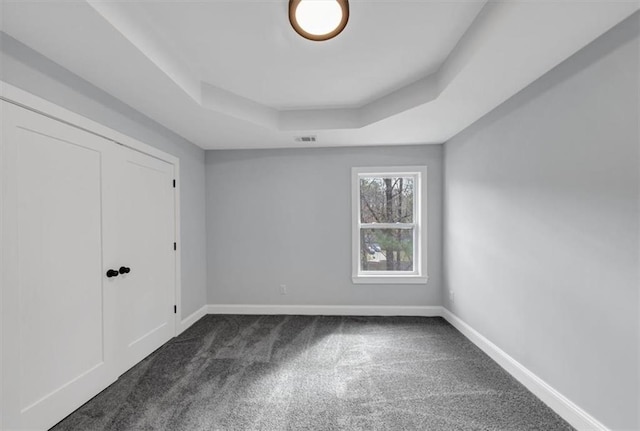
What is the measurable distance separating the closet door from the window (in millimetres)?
2746

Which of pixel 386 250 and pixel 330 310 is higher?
pixel 386 250

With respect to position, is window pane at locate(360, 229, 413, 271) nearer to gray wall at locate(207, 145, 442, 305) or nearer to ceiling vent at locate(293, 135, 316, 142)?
gray wall at locate(207, 145, 442, 305)

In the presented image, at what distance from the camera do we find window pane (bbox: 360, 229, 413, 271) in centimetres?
394

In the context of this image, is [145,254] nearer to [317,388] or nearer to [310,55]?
[317,388]

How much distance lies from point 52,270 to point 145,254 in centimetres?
91

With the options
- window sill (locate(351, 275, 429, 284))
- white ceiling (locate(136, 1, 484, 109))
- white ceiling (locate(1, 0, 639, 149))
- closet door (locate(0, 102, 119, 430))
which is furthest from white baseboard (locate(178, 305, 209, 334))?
white ceiling (locate(136, 1, 484, 109))

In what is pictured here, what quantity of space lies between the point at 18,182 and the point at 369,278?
3.43m

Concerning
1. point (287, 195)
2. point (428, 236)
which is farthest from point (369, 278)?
point (287, 195)

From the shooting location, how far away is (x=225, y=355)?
273cm

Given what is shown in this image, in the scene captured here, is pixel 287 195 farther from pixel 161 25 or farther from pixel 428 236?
pixel 161 25

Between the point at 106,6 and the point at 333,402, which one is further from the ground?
the point at 106,6

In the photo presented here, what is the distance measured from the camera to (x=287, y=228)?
3924mm

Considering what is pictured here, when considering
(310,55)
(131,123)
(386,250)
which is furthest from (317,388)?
(131,123)

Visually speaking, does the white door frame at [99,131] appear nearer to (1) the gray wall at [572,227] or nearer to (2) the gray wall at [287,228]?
(2) the gray wall at [287,228]
